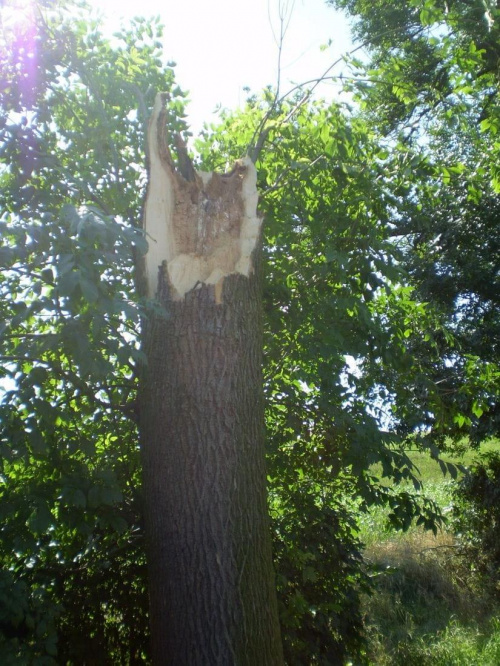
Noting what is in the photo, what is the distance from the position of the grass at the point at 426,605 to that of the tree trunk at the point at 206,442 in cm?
188

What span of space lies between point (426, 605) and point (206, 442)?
543cm

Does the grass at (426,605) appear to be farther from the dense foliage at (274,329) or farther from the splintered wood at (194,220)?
the splintered wood at (194,220)

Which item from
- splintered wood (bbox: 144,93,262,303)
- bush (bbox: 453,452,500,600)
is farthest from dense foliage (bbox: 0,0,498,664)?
bush (bbox: 453,452,500,600)

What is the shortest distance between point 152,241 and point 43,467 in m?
1.44

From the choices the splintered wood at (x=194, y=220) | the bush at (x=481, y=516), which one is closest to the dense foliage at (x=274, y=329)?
the splintered wood at (x=194, y=220)

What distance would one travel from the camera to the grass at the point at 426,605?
5367mm

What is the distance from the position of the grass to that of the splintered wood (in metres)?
2.50

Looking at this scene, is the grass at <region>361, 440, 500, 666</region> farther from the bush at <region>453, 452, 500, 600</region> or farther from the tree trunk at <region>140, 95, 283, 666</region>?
the tree trunk at <region>140, 95, 283, 666</region>

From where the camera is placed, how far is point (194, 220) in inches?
148

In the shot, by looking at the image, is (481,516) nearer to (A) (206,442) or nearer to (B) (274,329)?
(B) (274,329)

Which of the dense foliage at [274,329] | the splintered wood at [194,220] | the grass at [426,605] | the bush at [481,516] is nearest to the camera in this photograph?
the splintered wood at [194,220]

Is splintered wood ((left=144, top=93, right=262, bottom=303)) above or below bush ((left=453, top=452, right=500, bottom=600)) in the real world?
above

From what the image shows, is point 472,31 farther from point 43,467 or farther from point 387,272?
point 43,467

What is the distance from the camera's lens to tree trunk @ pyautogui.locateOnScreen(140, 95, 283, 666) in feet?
9.96
